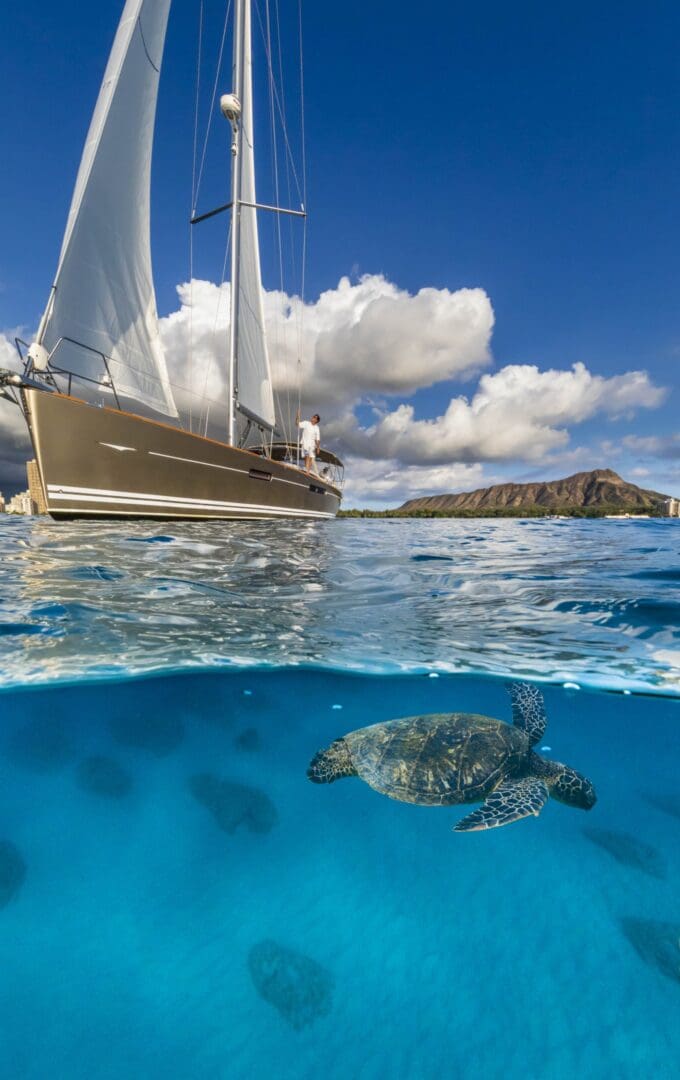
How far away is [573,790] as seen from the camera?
103 inches

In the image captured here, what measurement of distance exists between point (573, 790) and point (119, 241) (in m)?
15.7

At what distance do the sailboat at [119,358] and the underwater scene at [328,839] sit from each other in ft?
19.3

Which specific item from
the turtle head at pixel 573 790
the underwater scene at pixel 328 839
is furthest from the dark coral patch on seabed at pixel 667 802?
the turtle head at pixel 573 790

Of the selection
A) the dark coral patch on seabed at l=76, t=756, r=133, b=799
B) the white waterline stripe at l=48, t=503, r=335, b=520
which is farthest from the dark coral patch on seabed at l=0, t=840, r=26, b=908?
the white waterline stripe at l=48, t=503, r=335, b=520

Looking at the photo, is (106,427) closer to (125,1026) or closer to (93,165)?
(93,165)

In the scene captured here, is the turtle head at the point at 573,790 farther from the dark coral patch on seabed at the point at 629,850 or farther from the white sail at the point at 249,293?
the white sail at the point at 249,293

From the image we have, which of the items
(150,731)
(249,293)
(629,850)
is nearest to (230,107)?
(249,293)

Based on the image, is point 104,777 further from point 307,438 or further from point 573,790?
point 307,438

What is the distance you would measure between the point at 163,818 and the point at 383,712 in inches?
86.1

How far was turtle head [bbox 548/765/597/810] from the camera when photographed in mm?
2549

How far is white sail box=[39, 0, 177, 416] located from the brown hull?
2.02 metres

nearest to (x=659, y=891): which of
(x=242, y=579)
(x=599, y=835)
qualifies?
(x=599, y=835)

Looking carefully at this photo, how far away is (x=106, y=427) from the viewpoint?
10.6m

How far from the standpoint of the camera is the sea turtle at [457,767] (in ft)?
8.36
